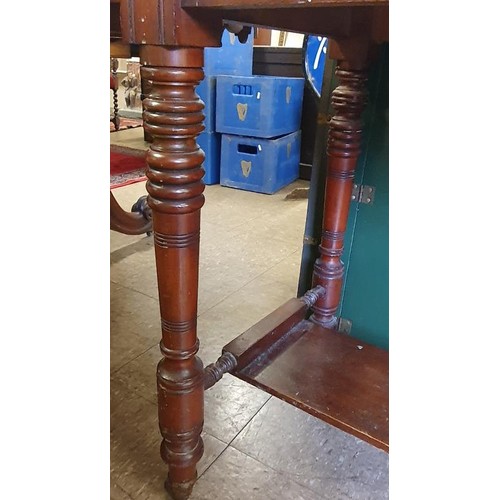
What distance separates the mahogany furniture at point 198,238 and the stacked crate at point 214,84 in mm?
1763

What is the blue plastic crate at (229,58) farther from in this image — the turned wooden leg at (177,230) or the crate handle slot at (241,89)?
the turned wooden leg at (177,230)

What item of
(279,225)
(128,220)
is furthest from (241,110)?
(128,220)

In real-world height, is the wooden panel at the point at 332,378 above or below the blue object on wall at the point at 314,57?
below

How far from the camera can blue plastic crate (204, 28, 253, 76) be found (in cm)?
271

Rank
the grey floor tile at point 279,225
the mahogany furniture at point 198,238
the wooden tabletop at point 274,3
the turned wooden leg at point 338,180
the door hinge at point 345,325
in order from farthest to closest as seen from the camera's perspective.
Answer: the grey floor tile at point 279,225
the door hinge at point 345,325
the turned wooden leg at point 338,180
the mahogany furniture at point 198,238
the wooden tabletop at point 274,3

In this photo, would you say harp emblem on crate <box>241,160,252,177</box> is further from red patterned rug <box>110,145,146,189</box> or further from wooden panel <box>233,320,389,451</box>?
wooden panel <box>233,320,389,451</box>

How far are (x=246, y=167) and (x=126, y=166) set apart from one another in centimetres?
89

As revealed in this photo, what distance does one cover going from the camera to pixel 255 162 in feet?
8.77

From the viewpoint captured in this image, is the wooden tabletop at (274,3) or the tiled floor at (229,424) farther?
the tiled floor at (229,424)

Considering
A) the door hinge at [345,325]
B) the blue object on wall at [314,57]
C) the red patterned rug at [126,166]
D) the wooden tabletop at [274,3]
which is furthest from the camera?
the red patterned rug at [126,166]

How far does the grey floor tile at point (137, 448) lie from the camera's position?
85 centimetres

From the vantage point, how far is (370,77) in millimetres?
1021

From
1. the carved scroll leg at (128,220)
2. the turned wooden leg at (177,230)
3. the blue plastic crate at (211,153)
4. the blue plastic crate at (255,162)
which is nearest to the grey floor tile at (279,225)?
the blue plastic crate at (255,162)

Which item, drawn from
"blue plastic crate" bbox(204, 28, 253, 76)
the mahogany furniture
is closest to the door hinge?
the mahogany furniture
